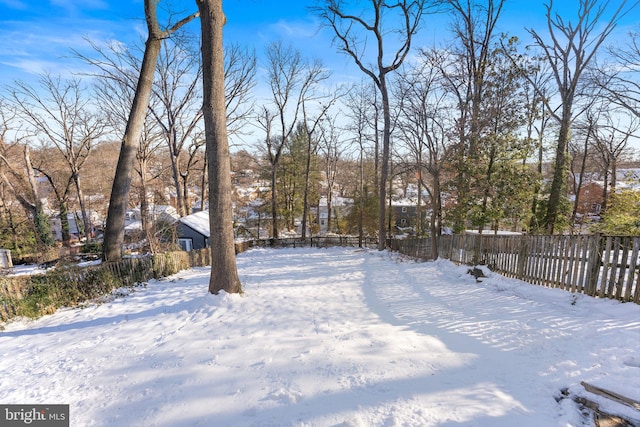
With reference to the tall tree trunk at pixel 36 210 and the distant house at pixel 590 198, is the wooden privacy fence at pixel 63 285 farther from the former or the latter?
the distant house at pixel 590 198

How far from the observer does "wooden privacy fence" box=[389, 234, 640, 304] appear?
4.12 meters

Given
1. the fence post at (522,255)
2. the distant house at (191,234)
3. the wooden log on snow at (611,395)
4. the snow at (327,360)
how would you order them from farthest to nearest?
the distant house at (191,234)
the fence post at (522,255)
the snow at (327,360)
the wooden log on snow at (611,395)

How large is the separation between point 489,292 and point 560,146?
38.7ft

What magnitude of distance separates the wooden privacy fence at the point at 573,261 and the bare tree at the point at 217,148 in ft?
21.1

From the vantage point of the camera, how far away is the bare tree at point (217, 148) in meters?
5.10

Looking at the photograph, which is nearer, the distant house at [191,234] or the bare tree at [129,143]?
the bare tree at [129,143]

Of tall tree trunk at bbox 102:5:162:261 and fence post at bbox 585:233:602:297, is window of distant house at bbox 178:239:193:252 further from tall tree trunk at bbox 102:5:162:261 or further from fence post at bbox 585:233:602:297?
fence post at bbox 585:233:602:297

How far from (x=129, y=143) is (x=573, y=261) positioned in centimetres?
1062

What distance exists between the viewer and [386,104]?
1412 centimetres

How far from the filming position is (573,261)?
4.88 meters

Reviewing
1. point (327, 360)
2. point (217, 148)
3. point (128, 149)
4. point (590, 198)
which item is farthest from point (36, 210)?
point (590, 198)

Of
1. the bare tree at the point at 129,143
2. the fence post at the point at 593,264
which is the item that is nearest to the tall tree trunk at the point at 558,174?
the fence post at the point at 593,264

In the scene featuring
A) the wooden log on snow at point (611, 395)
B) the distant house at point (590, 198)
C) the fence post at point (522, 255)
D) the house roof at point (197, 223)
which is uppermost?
the distant house at point (590, 198)

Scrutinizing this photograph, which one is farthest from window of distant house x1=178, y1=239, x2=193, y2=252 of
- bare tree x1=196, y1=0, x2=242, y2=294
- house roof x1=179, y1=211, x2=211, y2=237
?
bare tree x1=196, y1=0, x2=242, y2=294
